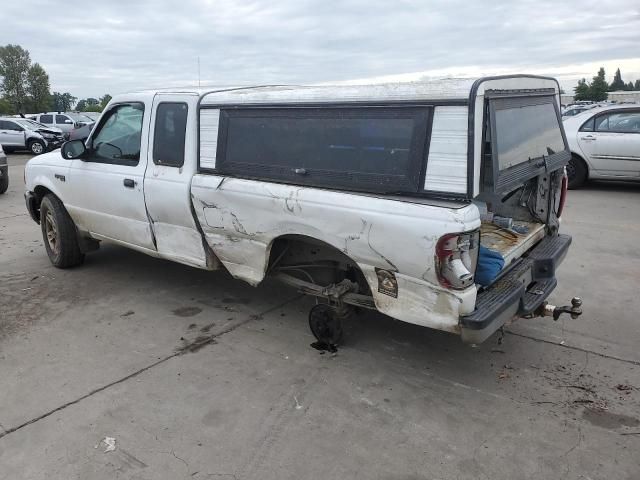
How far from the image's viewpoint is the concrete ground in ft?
9.24

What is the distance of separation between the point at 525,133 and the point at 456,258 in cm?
131

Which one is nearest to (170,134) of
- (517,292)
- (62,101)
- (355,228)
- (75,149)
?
(75,149)

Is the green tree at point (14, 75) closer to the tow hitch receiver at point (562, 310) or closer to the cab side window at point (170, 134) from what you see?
the cab side window at point (170, 134)

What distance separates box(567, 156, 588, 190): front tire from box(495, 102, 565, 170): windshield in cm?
650

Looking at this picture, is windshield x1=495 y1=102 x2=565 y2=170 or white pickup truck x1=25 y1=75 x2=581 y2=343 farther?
windshield x1=495 y1=102 x2=565 y2=170

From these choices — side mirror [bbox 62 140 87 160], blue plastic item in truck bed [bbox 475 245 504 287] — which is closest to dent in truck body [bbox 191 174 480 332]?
blue plastic item in truck bed [bbox 475 245 504 287]

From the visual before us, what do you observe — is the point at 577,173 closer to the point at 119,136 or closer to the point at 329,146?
the point at 329,146

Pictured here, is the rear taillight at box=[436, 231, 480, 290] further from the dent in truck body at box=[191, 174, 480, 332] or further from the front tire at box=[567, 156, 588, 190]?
the front tire at box=[567, 156, 588, 190]

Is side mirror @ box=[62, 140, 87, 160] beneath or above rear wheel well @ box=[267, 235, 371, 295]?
above

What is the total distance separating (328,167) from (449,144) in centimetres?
83

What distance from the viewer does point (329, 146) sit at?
3.52m

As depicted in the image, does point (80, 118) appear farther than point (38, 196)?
Yes

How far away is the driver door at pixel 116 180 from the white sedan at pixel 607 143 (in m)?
8.12

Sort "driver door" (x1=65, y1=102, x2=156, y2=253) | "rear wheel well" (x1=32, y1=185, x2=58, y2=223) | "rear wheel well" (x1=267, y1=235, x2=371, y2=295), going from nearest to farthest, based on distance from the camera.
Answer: "rear wheel well" (x1=267, y1=235, x2=371, y2=295)
"driver door" (x1=65, y1=102, x2=156, y2=253)
"rear wheel well" (x1=32, y1=185, x2=58, y2=223)
